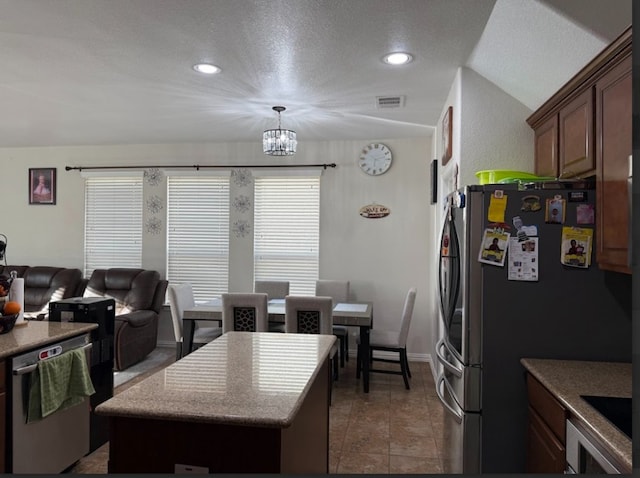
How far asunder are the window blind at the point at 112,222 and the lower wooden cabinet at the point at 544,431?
15.5ft

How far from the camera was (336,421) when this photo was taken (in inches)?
128

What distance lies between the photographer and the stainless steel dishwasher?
2.06 m

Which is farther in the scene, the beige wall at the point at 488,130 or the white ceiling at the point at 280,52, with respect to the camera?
the beige wall at the point at 488,130

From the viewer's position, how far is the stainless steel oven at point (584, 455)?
1268mm

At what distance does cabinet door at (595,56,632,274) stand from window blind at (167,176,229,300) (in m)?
4.12

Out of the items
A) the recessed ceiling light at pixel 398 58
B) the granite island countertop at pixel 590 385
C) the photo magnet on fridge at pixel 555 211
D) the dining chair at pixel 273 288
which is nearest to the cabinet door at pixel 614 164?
the photo magnet on fridge at pixel 555 211

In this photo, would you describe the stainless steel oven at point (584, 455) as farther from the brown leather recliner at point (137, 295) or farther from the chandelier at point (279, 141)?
the brown leather recliner at point (137, 295)

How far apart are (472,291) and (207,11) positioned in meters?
1.88

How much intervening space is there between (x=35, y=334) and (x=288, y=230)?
3.12 metres

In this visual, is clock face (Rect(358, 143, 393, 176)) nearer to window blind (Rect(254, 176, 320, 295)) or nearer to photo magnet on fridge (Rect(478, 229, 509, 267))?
window blind (Rect(254, 176, 320, 295))

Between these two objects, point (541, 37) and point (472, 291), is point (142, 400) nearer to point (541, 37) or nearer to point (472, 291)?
point (472, 291)

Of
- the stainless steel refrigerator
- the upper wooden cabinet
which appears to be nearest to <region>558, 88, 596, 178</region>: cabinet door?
the upper wooden cabinet

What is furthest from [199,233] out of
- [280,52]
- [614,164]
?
[614,164]

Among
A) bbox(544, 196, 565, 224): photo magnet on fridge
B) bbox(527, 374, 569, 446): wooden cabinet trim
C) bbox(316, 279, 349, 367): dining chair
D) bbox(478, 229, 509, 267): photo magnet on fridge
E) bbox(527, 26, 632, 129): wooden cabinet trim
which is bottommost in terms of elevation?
bbox(527, 374, 569, 446): wooden cabinet trim
